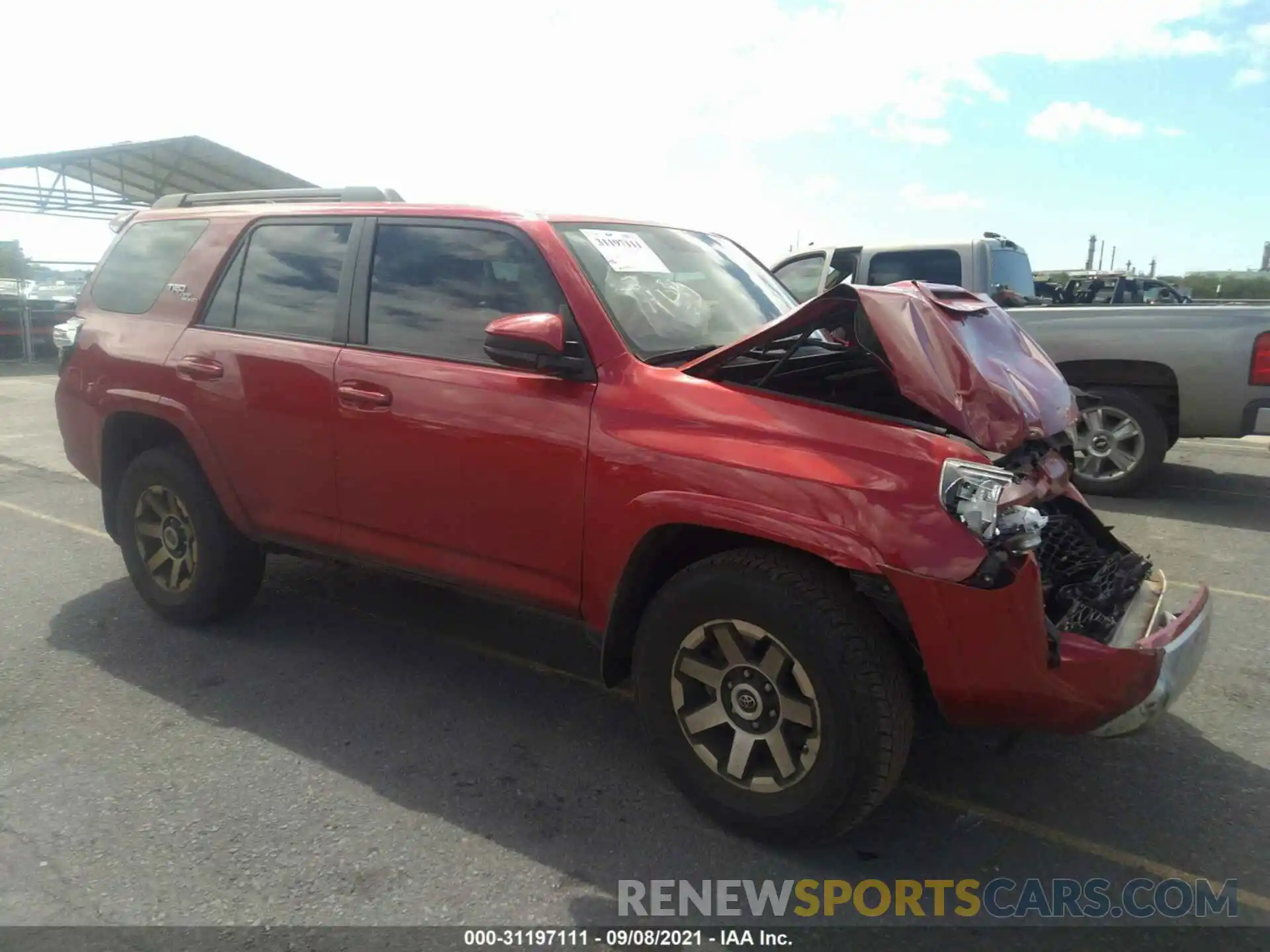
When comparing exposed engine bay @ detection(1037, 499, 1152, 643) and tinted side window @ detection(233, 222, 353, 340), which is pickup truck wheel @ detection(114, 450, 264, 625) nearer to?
tinted side window @ detection(233, 222, 353, 340)

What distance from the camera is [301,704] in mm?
3732

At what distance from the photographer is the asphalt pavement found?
2.67 metres

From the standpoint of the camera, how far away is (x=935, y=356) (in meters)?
2.81

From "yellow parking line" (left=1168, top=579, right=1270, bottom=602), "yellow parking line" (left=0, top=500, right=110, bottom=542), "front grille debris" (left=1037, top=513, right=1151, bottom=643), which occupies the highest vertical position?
"front grille debris" (left=1037, top=513, right=1151, bottom=643)

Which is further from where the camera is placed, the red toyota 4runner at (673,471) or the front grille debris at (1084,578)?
the front grille debris at (1084,578)

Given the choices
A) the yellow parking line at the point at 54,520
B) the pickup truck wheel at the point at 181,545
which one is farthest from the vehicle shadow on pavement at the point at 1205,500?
the yellow parking line at the point at 54,520

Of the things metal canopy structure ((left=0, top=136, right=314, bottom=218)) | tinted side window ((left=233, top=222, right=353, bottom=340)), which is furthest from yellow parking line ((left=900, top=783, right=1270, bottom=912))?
metal canopy structure ((left=0, top=136, right=314, bottom=218))

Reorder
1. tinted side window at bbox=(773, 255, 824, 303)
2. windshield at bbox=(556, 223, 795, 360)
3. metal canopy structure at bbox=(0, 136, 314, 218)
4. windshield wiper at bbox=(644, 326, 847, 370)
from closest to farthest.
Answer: windshield wiper at bbox=(644, 326, 847, 370)
windshield at bbox=(556, 223, 795, 360)
tinted side window at bbox=(773, 255, 824, 303)
metal canopy structure at bbox=(0, 136, 314, 218)

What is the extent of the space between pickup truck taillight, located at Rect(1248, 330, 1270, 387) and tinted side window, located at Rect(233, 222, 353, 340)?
628 centimetres

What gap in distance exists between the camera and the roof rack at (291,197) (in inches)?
160

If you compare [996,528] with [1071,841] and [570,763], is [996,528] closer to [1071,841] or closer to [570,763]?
[1071,841]

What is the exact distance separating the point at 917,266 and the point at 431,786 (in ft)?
23.5

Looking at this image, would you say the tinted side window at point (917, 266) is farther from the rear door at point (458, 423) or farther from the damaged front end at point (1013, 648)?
the damaged front end at point (1013, 648)

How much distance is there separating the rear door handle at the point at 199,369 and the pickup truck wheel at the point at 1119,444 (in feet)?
19.5
